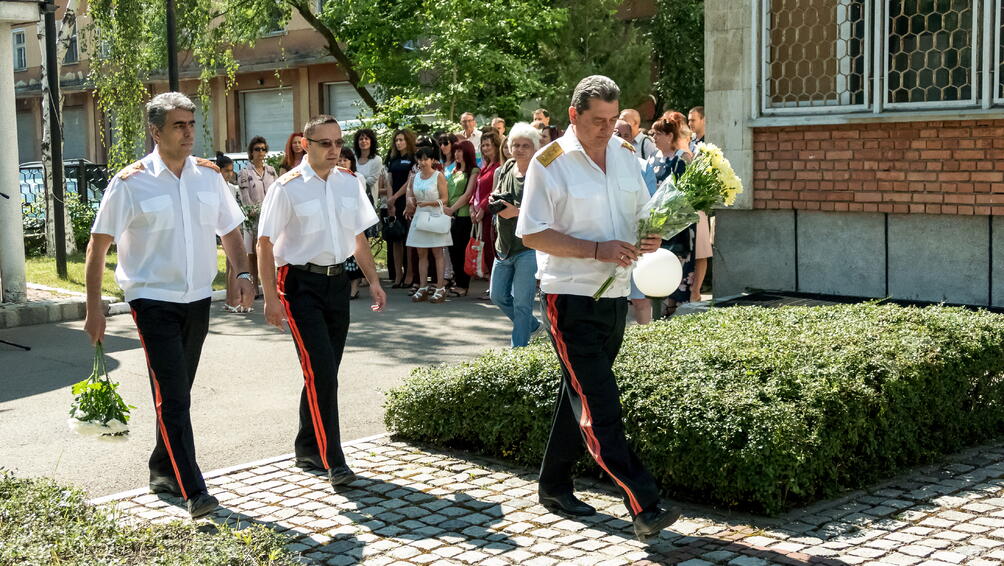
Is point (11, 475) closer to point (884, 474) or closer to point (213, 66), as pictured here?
point (884, 474)

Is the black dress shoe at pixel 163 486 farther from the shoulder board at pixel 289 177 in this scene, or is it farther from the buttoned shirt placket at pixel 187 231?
the shoulder board at pixel 289 177

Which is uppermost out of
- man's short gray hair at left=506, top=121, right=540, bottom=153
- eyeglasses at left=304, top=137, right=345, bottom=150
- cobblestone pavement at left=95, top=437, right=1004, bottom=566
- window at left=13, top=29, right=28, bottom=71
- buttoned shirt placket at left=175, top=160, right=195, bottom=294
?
window at left=13, top=29, right=28, bottom=71

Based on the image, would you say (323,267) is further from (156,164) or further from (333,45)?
(333,45)

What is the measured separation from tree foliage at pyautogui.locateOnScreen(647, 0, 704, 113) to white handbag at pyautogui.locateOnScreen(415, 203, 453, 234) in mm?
10657

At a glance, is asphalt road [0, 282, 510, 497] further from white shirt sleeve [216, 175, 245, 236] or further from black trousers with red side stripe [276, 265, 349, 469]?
white shirt sleeve [216, 175, 245, 236]

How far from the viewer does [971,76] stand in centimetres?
1090

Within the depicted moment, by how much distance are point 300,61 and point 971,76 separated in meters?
27.4

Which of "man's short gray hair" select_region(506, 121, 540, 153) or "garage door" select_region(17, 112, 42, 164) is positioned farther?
"garage door" select_region(17, 112, 42, 164)

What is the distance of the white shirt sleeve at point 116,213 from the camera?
6.03m

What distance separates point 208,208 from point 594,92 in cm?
213

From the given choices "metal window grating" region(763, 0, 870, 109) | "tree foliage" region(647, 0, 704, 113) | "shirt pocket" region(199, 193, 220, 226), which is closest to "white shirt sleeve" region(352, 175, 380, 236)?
"shirt pocket" region(199, 193, 220, 226)

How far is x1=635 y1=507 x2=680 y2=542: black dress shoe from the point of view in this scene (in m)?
5.25

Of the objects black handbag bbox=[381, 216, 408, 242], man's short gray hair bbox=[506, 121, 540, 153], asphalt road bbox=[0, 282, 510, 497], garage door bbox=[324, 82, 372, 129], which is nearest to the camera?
asphalt road bbox=[0, 282, 510, 497]

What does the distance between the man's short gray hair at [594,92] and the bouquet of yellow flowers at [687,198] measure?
0.48 meters
